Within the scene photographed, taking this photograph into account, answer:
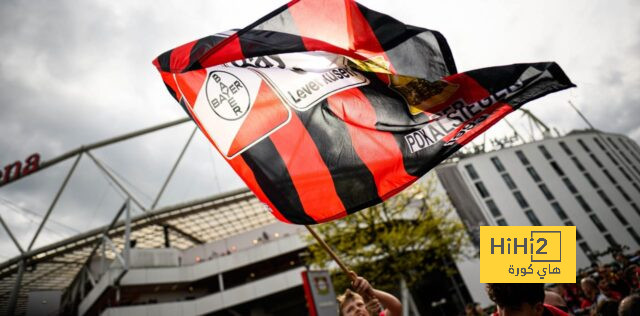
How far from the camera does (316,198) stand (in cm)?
336

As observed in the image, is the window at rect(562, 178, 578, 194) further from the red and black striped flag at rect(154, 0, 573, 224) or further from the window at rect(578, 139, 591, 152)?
the red and black striped flag at rect(154, 0, 573, 224)

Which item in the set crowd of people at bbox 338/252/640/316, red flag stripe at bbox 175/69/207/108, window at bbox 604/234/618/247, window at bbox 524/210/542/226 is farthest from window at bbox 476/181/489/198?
red flag stripe at bbox 175/69/207/108

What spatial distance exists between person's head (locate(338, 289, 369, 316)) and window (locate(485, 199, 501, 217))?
4873 cm

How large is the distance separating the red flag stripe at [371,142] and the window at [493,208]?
160 feet

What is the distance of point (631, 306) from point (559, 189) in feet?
185

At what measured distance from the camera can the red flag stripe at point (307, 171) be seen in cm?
331

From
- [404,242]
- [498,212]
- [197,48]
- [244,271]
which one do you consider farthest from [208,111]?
[498,212]

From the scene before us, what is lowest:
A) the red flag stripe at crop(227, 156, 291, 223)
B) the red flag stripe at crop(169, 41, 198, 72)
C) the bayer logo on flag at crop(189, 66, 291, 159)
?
the red flag stripe at crop(227, 156, 291, 223)

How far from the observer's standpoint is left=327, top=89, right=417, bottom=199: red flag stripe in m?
3.28

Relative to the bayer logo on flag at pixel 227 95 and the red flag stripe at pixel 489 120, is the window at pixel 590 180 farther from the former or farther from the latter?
the bayer logo on flag at pixel 227 95

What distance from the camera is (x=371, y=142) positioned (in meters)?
3.51

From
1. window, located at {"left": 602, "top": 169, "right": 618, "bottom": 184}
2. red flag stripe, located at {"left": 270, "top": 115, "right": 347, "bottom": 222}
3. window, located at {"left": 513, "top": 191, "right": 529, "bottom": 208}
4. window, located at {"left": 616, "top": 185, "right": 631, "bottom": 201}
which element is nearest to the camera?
red flag stripe, located at {"left": 270, "top": 115, "right": 347, "bottom": 222}

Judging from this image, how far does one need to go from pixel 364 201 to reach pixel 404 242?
44.1 feet

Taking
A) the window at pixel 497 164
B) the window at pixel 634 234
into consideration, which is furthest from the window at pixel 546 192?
the window at pixel 634 234
